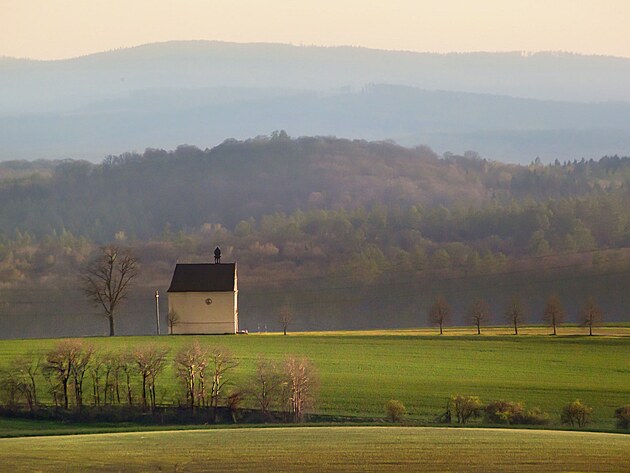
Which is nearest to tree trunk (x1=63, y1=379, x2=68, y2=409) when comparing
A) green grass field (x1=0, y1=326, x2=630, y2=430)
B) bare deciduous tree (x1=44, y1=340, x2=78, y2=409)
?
bare deciduous tree (x1=44, y1=340, x2=78, y2=409)

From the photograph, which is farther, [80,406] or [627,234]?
[627,234]

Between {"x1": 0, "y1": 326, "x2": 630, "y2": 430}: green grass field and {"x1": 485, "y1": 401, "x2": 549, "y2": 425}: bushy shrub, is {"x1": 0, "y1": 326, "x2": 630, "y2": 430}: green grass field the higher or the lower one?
the higher one

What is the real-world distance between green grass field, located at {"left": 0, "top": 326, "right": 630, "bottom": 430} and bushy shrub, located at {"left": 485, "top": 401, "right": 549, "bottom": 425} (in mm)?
1639

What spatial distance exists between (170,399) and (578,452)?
23.3 metres

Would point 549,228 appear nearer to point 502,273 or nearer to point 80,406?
point 502,273

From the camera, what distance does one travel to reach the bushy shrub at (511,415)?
56.0 metres

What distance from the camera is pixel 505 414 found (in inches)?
2215

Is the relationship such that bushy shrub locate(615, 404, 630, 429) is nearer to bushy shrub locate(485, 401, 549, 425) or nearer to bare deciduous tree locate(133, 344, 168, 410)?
bushy shrub locate(485, 401, 549, 425)

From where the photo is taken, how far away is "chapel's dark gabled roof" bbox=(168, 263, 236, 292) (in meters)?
89.1

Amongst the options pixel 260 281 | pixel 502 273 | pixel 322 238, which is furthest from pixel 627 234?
pixel 260 281

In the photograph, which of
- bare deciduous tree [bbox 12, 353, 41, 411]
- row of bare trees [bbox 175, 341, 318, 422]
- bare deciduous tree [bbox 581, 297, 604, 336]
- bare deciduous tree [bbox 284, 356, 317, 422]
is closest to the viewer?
bare deciduous tree [bbox 284, 356, 317, 422]

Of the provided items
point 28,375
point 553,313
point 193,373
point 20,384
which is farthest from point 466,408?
point 553,313

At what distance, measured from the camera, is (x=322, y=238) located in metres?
193

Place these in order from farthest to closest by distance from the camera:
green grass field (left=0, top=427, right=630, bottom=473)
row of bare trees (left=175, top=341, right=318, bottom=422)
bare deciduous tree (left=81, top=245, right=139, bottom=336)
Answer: bare deciduous tree (left=81, top=245, right=139, bottom=336)
row of bare trees (left=175, top=341, right=318, bottom=422)
green grass field (left=0, top=427, right=630, bottom=473)
